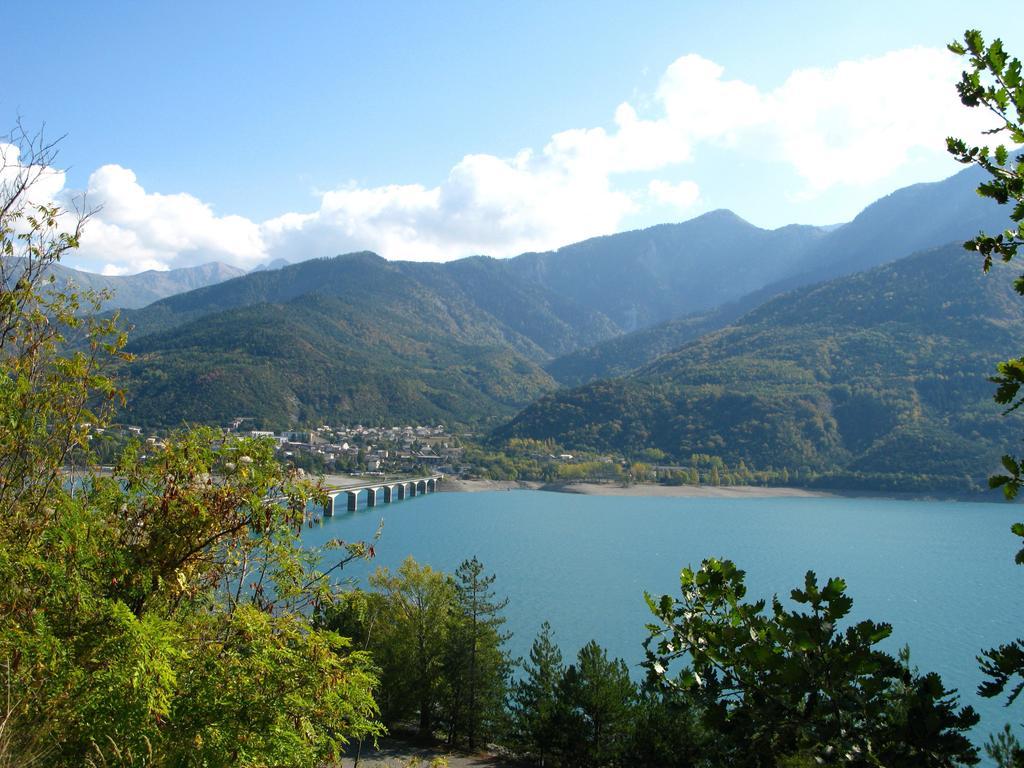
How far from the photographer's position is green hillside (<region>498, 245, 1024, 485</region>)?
6844 cm

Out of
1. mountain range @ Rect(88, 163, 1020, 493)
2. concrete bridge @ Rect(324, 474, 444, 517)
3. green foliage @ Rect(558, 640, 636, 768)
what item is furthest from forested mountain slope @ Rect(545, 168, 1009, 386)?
green foliage @ Rect(558, 640, 636, 768)

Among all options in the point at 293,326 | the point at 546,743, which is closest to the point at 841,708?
the point at 546,743

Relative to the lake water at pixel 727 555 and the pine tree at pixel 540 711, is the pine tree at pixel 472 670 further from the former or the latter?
the lake water at pixel 727 555

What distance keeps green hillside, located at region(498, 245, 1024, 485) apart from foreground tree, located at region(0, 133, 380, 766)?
6698 centimetres

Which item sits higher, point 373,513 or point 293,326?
point 293,326

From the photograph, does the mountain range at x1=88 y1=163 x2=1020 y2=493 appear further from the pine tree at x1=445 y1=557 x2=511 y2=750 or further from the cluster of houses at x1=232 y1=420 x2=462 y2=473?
the pine tree at x1=445 y1=557 x2=511 y2=750

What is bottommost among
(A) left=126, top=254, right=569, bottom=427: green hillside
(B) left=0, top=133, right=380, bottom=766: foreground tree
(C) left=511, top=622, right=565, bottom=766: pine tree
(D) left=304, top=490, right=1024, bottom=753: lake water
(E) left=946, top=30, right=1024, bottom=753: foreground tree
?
(D) left=304, top=490, right=1024, bottom=753: lake water

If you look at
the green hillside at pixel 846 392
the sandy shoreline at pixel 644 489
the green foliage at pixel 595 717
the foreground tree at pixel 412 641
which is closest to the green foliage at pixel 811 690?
the green foliage at pixel 595 717

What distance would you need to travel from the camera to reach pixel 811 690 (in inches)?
57.6

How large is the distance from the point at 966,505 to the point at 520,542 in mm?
37305

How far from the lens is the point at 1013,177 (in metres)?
1.53

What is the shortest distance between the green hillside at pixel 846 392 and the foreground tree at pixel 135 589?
6698cm

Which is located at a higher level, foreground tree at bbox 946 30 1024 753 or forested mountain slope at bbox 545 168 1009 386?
forested mountain slope at bbox 545 168 1009 386

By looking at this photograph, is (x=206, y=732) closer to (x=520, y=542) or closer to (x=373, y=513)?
(x=520, y=542)
